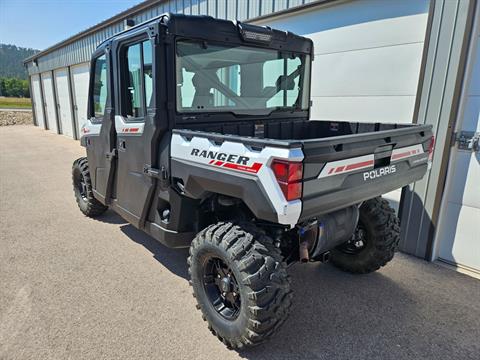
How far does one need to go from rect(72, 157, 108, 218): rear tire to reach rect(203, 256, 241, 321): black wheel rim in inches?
108

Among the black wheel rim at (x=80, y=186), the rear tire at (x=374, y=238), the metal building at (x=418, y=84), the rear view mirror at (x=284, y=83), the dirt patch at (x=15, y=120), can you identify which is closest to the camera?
the rear tire at (x=374, y=238)

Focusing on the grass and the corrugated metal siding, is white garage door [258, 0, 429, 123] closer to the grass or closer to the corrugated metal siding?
the corrugated metal siding

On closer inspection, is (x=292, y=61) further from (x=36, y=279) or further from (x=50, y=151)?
(x=50, y=151)

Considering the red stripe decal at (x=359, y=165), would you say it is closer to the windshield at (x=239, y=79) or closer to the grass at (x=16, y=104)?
the windshield at (x=239, y=79)

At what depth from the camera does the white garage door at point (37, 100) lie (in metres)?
19.2

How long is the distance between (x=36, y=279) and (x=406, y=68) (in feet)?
14.8

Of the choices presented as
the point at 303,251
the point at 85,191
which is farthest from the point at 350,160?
the point at 85,191

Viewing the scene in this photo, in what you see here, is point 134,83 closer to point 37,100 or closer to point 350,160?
point 350,160

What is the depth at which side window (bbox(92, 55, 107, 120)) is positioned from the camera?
372 centimetres

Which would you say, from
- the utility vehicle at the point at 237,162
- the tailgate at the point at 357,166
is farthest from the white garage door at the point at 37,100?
the tailgate at the point at 357,166

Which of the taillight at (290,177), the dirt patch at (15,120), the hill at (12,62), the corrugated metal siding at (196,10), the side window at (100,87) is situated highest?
the hill at (12,62)

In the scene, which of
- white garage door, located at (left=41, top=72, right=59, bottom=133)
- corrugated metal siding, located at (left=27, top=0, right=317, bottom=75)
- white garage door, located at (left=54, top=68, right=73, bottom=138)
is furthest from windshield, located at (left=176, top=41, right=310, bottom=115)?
white garage door, located at (left=41, top=72, right=59, bottom=133)

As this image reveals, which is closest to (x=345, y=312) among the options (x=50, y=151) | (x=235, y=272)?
(x=235, y=272)

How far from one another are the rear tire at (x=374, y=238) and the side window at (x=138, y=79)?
2.31m
